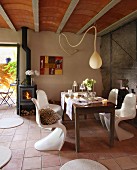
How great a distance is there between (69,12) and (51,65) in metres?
2.22

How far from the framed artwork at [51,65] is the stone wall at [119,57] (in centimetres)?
150

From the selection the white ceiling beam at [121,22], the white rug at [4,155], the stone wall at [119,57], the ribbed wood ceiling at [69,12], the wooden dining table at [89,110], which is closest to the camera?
the white rug at [4,155]

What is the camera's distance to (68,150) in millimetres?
2719

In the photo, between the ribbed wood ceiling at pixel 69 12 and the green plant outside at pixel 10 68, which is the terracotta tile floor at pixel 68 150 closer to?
the ribbed wood ceiling at pixel 69 12

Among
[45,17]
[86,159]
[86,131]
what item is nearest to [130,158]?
[86,159]

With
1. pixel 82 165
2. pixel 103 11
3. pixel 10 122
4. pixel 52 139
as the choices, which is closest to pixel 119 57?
pixel 103 11

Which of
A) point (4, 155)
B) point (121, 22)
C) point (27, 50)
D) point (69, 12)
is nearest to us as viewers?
point (4, 155)

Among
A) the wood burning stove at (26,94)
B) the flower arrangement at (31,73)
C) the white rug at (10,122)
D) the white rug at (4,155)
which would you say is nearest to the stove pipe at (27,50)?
the flower arrangement at (31,73)

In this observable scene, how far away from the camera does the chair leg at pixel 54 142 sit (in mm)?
2754

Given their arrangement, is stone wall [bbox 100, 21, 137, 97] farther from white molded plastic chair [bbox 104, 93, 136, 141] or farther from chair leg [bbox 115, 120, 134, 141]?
chair leg [bbox 115, 120, 134, 141]

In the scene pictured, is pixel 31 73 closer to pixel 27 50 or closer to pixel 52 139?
pixel 27 50

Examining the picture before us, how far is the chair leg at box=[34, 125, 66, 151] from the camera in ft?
9.04

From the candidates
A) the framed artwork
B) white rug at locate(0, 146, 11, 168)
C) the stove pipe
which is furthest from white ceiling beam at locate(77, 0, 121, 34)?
white rug at locate(0, 146, 11, 168)

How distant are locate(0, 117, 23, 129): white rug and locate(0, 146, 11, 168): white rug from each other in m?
1.12
